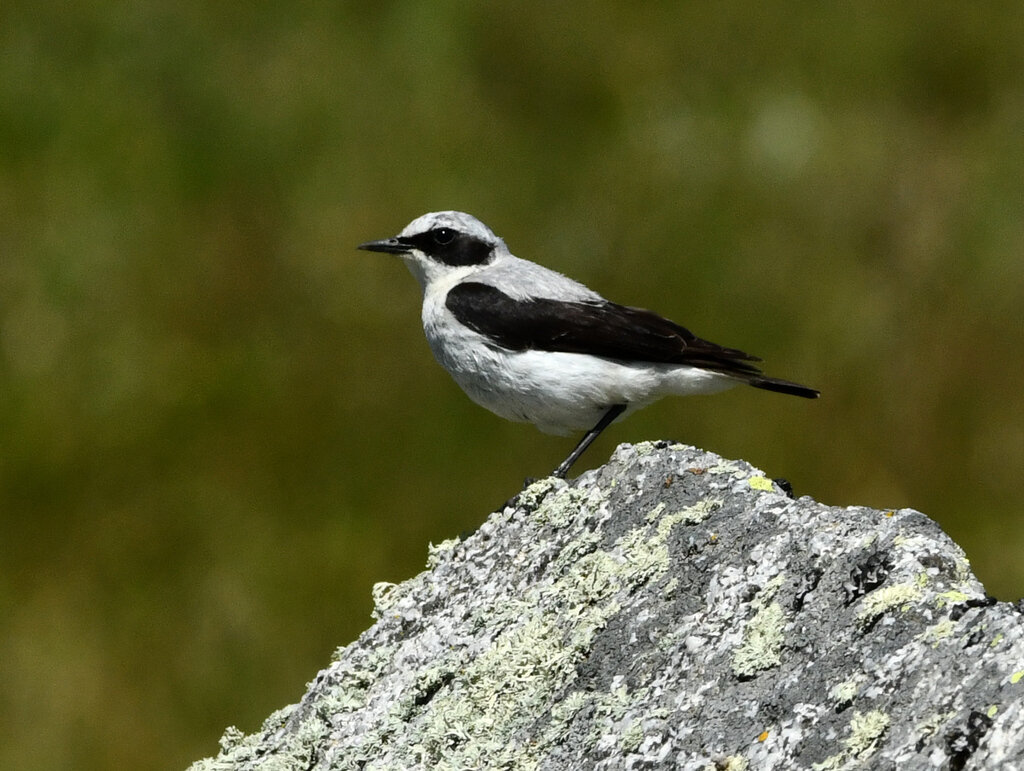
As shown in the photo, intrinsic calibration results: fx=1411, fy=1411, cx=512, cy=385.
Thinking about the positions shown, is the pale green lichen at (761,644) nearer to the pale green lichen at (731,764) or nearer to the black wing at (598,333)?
the pale green lichen at (731,764)

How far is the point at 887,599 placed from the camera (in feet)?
10.6

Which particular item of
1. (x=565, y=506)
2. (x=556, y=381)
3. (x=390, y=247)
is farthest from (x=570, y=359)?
(x=565, y=506)

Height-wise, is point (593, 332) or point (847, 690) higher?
point (593, 332)

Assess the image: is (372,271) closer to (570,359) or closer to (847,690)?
(570,359)

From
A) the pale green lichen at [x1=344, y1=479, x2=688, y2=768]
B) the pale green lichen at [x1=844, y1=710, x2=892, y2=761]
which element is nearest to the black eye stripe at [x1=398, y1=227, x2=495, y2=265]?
the pale green lichen at [x1=344, y1=479, x2=688, y2=768]

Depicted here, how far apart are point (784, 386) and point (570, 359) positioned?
97cm

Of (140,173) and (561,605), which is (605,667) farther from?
(140,173)

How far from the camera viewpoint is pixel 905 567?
3.31 m

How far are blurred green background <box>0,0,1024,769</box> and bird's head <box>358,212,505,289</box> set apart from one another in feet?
6.77

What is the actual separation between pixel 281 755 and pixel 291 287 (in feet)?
24.0

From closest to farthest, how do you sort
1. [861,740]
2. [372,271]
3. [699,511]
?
[861,740], [699,511], [372,271]

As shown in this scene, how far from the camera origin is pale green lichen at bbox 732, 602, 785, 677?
10.8 ft

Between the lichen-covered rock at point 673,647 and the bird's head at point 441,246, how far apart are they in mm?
2983

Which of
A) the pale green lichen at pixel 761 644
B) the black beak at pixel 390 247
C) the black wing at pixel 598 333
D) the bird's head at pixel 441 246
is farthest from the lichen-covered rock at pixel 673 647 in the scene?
the black beak at pixel 390 247
